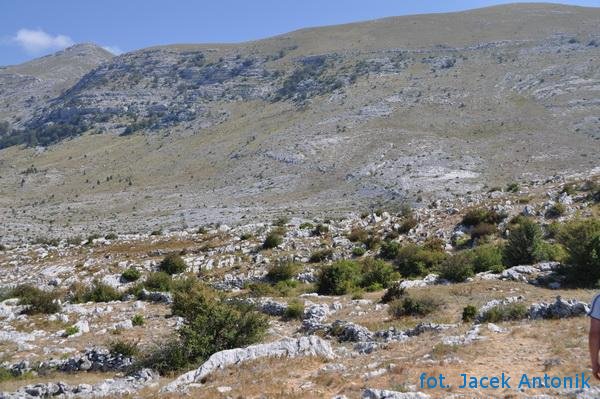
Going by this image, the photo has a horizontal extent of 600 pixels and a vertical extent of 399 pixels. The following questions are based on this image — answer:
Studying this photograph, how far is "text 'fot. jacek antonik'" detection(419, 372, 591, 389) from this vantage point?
678 cm

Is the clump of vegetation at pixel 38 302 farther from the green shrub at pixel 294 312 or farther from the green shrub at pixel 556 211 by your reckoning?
the green shrub at pixel 556 211

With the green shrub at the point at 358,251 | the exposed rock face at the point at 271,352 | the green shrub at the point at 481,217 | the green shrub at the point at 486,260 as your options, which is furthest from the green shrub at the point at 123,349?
the green shrub at the point at 481,217

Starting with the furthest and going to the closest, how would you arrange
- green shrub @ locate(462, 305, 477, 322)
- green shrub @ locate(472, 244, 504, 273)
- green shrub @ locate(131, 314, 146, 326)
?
green shrub @ locate(472, 244, 504, 273) → green shrub @ locate(131, 314, 146, 326) → green shrub @ locate(462, 305, 477, 322)

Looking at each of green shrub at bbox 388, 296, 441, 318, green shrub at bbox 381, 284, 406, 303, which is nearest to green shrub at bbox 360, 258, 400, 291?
green shrub at bbox 381, 284, 406, 303

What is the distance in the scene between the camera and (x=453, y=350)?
8.50 metres

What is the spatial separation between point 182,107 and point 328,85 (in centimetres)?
3319

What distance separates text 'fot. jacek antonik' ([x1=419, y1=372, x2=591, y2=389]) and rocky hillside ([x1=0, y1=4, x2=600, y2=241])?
1251 inches

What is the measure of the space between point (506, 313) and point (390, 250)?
10.3 metres

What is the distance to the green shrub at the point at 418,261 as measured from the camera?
61.2 ft

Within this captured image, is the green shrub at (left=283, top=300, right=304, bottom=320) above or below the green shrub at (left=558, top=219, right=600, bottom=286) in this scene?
below

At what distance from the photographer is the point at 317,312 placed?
1402 cm

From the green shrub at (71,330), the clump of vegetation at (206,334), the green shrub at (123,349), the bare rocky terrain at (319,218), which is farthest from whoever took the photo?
the green shrub at (71,330)

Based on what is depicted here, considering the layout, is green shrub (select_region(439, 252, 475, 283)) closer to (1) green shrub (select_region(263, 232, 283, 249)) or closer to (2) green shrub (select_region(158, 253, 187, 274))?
(1) green shrub (select_region(263, 232, 283, 249))

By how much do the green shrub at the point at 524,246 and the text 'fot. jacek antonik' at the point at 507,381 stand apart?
1048cm
